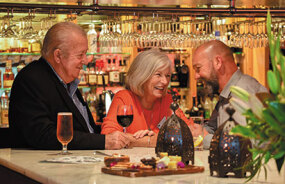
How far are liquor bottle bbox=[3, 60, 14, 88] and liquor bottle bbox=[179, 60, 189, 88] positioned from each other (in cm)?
245

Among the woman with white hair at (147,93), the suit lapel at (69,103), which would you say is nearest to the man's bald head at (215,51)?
the woman with white hair at (147,93)

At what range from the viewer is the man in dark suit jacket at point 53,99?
3348 mm

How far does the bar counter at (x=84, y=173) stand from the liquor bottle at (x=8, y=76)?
398 centimetres

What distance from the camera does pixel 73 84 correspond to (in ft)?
12.9

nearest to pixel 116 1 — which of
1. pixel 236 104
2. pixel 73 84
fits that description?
pixel 73 84

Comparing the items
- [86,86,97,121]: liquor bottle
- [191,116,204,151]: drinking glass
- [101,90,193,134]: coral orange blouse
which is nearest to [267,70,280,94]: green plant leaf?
[191,116,204,151]: drinking glass

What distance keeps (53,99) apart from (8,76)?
370 cm

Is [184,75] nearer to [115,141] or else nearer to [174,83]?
Result: [174,83]

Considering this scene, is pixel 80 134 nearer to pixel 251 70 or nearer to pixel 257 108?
→ pixel 257 108

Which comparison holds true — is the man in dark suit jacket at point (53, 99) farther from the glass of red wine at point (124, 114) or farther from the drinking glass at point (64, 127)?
the drinking glass at point (64, 127)

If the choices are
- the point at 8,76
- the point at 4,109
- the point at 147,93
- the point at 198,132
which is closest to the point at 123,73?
the point at 8,76

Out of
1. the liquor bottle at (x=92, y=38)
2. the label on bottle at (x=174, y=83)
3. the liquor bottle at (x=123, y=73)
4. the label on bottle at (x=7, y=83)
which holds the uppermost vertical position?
the liquor bottle at (x=92, y=38)

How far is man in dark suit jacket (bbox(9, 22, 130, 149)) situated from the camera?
11.0ft

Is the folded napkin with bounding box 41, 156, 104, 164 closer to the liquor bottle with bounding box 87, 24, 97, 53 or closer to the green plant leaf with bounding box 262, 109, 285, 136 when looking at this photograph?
the green plant leaf with bounding box 262, 109, 285, 136
